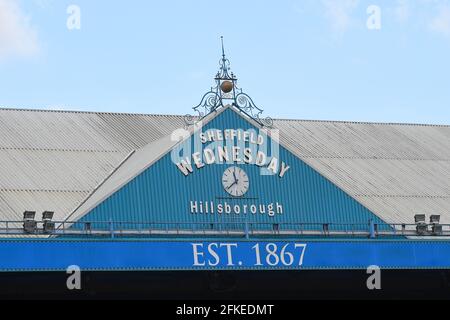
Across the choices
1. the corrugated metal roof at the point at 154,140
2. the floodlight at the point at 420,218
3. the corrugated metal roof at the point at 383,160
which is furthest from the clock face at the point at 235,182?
the floodlight at the point at 420,218

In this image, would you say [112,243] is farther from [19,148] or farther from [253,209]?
[19,148]

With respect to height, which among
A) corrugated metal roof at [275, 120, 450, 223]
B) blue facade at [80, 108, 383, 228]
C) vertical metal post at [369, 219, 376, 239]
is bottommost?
vertical metal post at [369, 219, 376, 239]

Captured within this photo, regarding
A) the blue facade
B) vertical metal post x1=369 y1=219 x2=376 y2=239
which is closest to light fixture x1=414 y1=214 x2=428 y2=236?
the blue facade

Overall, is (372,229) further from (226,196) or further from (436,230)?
(226,196)

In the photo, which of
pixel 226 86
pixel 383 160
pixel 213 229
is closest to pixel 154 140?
pixel 226 86

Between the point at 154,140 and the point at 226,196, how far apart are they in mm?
9038

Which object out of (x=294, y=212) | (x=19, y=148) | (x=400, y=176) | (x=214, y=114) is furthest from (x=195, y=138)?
(x=400, y=176)

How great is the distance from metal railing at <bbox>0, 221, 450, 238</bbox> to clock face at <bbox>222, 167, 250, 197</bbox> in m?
1.18

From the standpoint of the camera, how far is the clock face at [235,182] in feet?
133

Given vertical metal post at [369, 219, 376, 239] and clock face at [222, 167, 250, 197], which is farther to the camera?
clock face at [222, 167, 250, 197]

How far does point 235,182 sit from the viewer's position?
1608 inches

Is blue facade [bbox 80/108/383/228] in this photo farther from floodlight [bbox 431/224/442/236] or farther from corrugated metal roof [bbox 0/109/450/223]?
floodlight [bbox 431/224/442/236]

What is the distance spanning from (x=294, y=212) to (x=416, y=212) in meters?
7.74

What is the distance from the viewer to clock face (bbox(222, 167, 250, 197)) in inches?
1602
